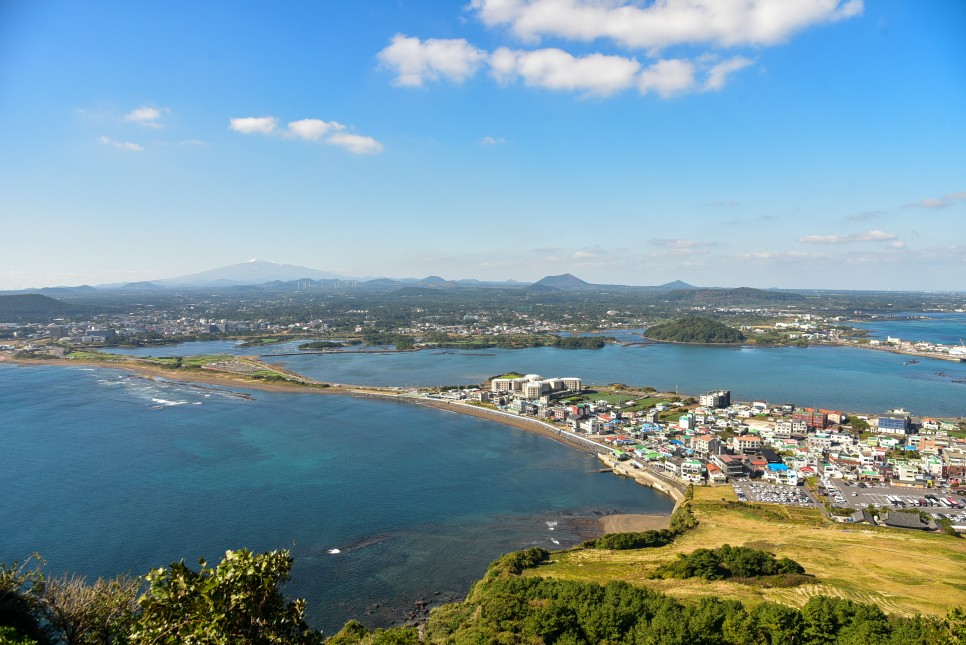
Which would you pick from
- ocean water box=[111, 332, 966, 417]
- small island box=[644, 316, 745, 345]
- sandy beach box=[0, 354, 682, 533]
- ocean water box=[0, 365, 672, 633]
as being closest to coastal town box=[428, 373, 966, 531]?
sandy beach box=[0, 354, 682, 533]

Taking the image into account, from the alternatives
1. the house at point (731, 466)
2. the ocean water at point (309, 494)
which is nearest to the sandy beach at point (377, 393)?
the ocean water at point (309, 494)

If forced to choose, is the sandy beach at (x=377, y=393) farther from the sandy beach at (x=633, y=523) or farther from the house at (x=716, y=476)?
the house at (x=716, y=476)

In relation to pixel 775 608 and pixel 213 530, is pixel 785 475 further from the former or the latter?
pixel 213 530

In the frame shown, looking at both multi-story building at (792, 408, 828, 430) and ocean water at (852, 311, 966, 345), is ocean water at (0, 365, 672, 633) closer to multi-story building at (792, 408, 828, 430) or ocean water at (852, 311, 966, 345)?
multi-story building at (792, 408, 828, 430)

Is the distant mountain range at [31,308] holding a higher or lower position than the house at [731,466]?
higher

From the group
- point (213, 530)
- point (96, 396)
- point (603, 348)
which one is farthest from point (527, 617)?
point (603, 348)

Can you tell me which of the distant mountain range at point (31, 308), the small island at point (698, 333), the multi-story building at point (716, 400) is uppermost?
the distant mountain range at point (31, 308)
